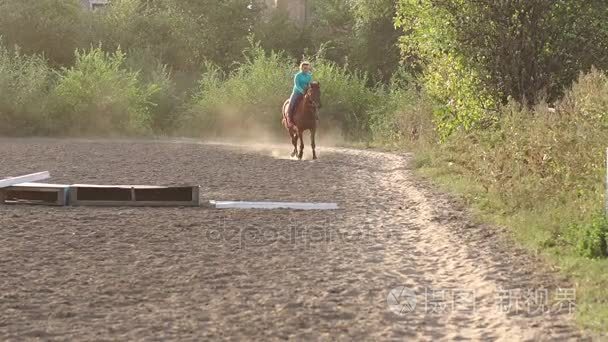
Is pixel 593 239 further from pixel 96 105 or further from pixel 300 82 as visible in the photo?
pixel 96 105

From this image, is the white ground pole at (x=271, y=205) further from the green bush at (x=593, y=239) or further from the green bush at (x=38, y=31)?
the green bush at (x=38, y=31)

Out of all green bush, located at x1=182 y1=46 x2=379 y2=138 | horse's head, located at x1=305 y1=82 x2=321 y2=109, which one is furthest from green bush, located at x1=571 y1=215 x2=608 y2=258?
green bush, located at x1=182 y1=46 x2=379 y2=138

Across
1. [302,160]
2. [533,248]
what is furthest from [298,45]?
[533,248]

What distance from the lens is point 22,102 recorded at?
3400cm

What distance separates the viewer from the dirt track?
23.3 ft

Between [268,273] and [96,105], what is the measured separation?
26887mm

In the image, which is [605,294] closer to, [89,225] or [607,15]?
[89,225]

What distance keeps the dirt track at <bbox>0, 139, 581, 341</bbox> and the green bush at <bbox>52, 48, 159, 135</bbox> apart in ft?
63.5

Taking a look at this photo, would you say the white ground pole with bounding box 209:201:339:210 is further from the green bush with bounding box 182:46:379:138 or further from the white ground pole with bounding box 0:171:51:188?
the green bush with bounding box 182:46:379:138

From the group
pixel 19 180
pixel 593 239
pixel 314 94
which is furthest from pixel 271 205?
pixel 314 94

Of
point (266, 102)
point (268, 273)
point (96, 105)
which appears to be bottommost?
point (268, 273)

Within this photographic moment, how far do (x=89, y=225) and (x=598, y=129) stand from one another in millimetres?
6814

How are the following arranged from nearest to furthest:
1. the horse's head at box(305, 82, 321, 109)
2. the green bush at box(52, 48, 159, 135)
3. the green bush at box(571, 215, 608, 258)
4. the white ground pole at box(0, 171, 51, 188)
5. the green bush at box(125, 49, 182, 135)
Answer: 1. the green bush at box(571, 215, 608, 258)
2. the white ground pole at box(0, 171, 51, 188)
3. the horse's head at box(305, 82, 321, 109)
4. the green bush at box(52, 48, 159, 135)
5. the green bush at box(125, 49, 182, 135)

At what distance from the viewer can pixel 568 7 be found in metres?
18.2
